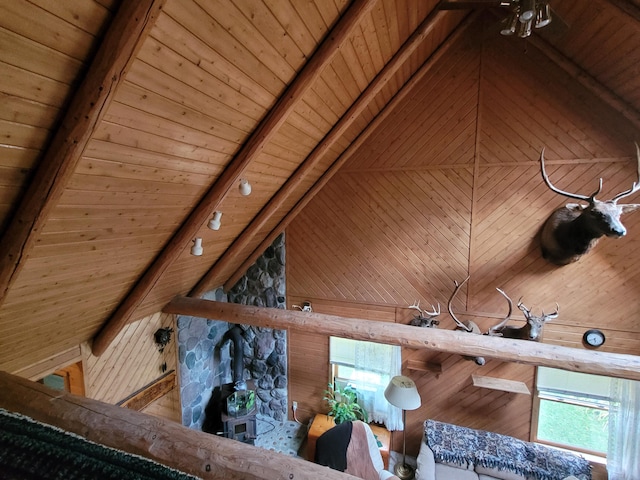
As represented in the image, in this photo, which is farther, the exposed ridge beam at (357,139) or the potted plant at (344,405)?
the potted plant at (344,405)

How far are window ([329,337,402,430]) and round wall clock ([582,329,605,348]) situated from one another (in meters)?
2.43

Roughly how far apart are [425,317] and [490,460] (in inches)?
76.3

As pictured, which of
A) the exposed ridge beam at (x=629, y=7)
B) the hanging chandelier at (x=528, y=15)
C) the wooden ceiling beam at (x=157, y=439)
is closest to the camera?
the wooden ceiling beam at (x=157, y=439)

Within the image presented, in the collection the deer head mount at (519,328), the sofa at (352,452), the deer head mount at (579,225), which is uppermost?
the deer head mount at (579,225)

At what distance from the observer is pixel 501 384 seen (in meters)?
4.22

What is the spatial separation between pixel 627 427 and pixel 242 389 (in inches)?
212

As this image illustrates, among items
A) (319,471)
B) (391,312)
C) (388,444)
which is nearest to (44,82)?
(319,471)

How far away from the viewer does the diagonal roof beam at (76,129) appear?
4.08 feet

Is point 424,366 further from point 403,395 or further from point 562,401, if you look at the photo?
point 562,401

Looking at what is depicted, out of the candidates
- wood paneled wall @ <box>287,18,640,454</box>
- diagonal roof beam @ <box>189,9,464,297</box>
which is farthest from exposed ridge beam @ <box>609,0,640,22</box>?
diagonal roof beam @ <box>189,9,464,297</box>

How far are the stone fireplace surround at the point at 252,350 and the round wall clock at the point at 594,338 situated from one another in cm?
437

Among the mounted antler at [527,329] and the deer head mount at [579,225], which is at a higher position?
the deer head mount at [579,225]

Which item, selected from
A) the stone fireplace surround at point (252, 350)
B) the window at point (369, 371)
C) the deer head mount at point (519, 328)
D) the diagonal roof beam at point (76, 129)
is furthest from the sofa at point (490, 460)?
the diagonal roof beam at point (76, 129)

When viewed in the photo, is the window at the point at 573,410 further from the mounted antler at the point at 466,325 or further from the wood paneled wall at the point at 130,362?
the wood paneled wall at the point at 130,362
